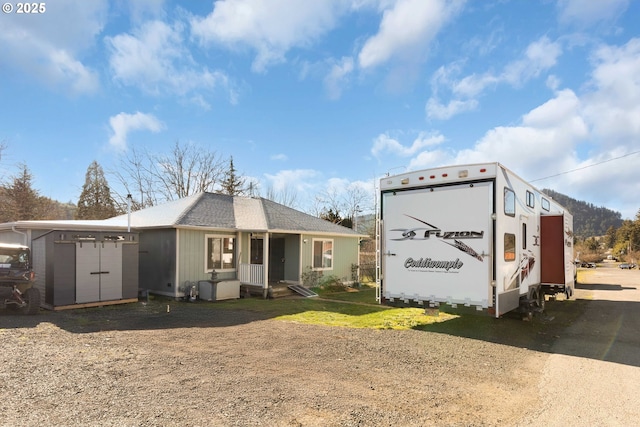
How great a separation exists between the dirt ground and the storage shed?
63.0 inches

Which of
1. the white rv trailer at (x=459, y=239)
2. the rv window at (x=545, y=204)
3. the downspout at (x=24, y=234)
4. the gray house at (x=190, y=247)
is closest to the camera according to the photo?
the white rv trailer at (x=459, y=239)

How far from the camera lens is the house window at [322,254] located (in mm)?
17781

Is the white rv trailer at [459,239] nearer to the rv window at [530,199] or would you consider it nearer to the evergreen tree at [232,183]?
the rv window at [530,199]

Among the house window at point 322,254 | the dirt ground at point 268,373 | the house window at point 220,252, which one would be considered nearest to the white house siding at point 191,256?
the house window at point 220,252

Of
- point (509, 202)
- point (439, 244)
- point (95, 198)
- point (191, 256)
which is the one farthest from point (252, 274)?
point (95, 198)

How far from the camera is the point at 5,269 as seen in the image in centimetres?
981

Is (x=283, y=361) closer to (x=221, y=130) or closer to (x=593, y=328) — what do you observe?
(x=593, y=328)

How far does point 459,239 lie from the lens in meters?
7.79

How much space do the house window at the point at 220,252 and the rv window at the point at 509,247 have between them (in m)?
10.8

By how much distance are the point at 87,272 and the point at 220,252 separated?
190 inches

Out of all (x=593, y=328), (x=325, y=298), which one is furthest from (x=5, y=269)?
(x=593, y=328)

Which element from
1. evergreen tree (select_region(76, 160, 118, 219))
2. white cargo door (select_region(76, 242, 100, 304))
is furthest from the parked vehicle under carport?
evergreen tree (select_region(76, 160, 118, 219))

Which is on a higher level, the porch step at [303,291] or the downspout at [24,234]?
the downspout at [24,234]

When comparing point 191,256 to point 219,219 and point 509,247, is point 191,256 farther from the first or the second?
point 509,247
